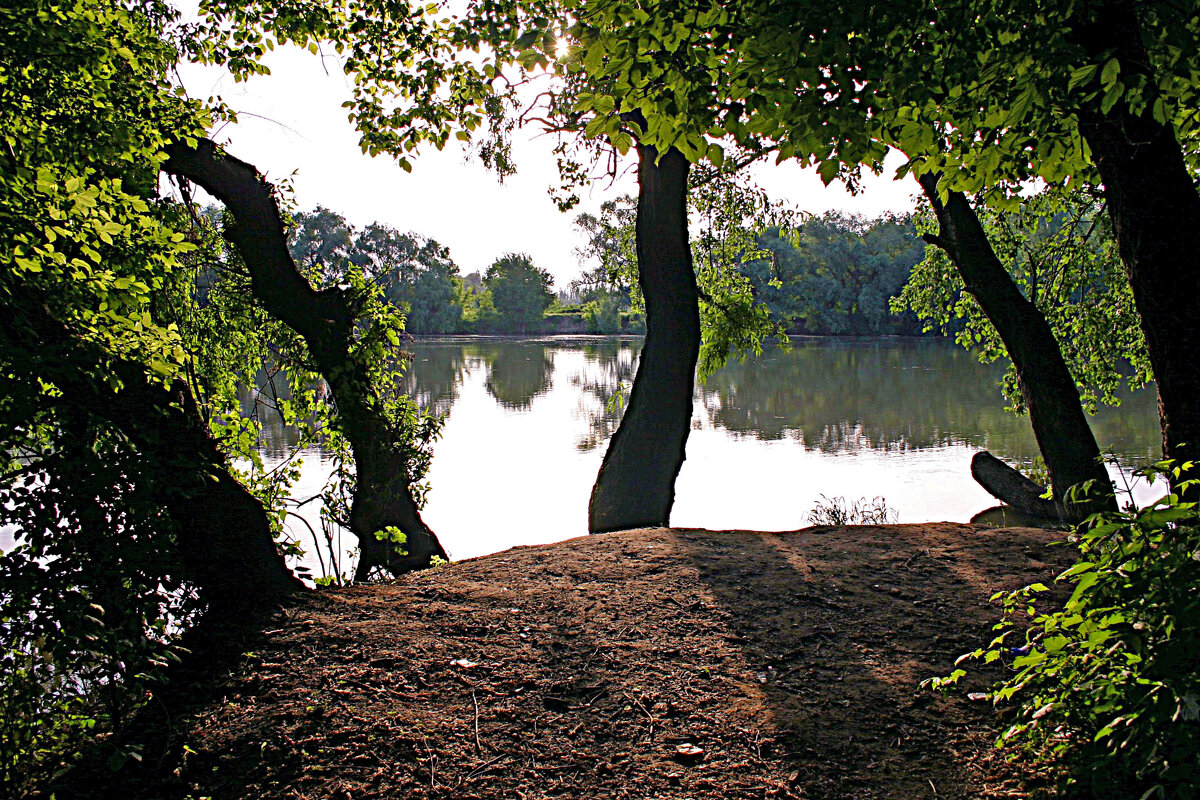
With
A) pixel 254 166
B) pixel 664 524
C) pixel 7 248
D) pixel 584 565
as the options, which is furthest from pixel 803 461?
pixel 7 248

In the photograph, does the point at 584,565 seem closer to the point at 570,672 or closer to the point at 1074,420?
the point at 570,672

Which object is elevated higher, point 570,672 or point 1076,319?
point 1076,319

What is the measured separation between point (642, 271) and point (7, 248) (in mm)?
4893

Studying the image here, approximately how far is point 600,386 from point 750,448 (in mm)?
12102

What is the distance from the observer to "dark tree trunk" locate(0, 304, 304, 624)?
2629mm

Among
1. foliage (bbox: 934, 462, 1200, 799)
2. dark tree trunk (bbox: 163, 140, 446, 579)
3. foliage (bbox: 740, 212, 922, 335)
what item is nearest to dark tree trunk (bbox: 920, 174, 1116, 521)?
foliage (bbox: 934, 462, 1200, 799)

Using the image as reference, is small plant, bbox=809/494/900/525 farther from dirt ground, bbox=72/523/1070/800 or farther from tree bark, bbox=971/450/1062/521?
dirt ground, bbox=72/523/1070/800

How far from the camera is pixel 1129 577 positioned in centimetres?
171

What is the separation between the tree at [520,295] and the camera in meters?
73.1

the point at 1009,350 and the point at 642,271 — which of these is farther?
the point at 642,271

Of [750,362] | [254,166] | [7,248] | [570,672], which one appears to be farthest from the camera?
[750,362]

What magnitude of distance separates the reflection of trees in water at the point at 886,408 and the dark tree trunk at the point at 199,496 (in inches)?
281

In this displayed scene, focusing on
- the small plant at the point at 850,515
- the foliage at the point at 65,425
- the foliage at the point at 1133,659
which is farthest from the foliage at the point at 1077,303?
the foliage at the point at 65,425

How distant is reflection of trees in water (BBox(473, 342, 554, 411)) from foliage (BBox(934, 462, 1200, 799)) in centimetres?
1812
